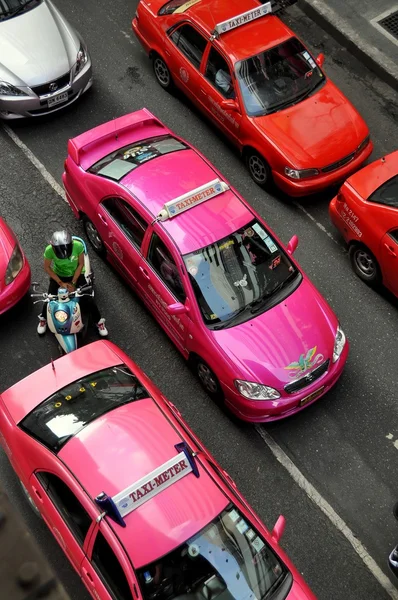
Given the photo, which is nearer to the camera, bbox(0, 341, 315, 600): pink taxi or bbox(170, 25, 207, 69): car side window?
bbox(0, 341, 315, 600): pink taxi

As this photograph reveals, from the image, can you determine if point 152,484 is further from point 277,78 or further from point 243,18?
point 243,18

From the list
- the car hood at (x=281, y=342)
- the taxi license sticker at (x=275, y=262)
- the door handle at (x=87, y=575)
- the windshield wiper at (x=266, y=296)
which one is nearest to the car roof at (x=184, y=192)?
the taxi license sticker at (x=275, y=262)

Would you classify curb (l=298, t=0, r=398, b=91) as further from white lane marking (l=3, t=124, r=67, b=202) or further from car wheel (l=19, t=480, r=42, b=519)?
car wheel (l=19, t=480, r=42, b=519)

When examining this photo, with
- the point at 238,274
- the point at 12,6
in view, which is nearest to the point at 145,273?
the point at 238,274

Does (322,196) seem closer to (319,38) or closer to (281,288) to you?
(281,288)

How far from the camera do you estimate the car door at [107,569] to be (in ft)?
19.6

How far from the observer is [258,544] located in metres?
6.32

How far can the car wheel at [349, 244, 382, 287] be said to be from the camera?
A: 928 centimetres

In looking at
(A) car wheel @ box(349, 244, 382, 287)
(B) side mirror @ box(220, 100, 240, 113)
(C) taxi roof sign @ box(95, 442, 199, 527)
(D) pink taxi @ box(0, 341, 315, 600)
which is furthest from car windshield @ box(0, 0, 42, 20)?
(C) taxi roof sign @ box(95, 442, 199, 527)

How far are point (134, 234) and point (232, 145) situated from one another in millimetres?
3042

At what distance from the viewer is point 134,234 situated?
28.0ft

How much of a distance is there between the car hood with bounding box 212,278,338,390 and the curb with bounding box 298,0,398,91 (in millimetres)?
5343

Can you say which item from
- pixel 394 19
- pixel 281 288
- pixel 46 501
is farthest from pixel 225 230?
pixel 394 19

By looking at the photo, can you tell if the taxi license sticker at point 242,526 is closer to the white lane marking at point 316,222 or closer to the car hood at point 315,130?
the white lane marking at point 316,222
